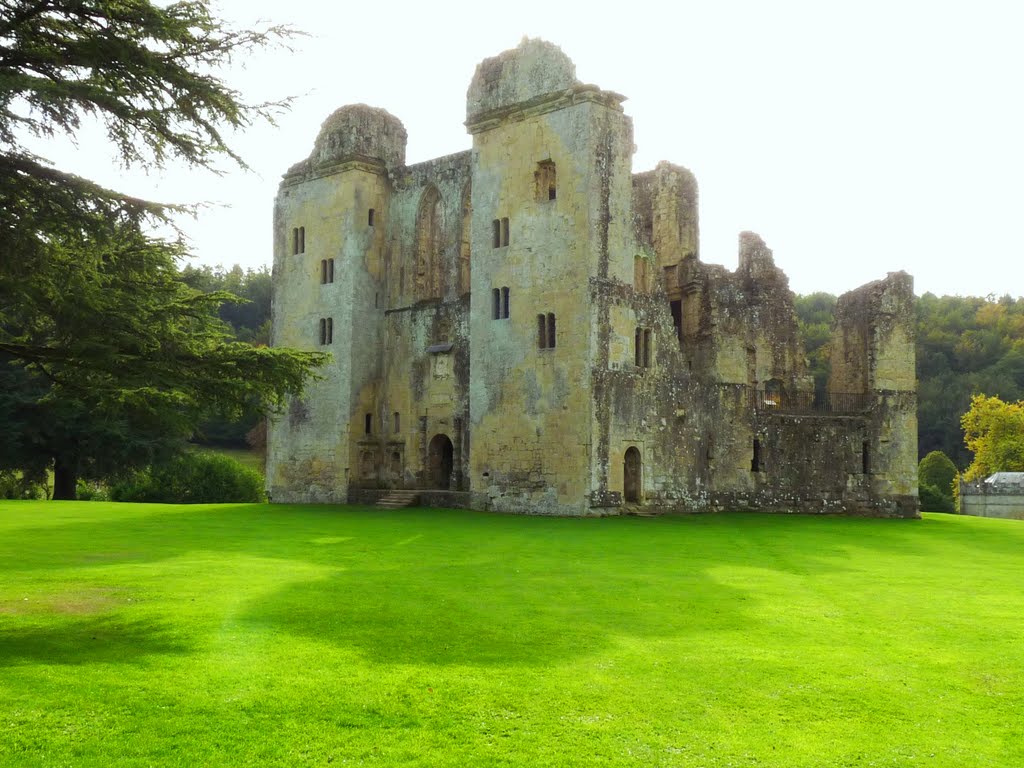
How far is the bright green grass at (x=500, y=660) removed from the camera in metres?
7.28

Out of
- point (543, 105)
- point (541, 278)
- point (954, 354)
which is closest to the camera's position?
point (541, 278)

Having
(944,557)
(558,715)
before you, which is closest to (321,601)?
(558,715)

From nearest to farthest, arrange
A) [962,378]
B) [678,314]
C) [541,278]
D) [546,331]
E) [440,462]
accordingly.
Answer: [546,331], [541,278], [440,462], [678,314], [962,378]

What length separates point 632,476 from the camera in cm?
2980

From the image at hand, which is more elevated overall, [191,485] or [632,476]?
[632,476]

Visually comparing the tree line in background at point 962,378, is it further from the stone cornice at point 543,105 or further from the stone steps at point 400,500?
the stone steps at point 400,500

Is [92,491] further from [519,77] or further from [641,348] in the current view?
[641,348]

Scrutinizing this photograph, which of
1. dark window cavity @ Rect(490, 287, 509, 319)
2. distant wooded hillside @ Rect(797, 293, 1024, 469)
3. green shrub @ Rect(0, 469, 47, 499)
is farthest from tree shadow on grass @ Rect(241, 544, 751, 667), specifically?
distant wooded hillside @ Rect(797, 293, 1024, 469)

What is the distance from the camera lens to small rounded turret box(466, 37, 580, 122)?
100 feet

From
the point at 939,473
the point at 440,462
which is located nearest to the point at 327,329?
the point at 440,462

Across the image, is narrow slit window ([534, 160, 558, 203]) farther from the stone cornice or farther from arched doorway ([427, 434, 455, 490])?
arched doorway ([427, 434, 455, 490])

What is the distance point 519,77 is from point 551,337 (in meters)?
8.20

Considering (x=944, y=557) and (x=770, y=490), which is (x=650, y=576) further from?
(x=770, y=490)

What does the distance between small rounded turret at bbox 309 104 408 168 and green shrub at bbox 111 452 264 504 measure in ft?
46.8
